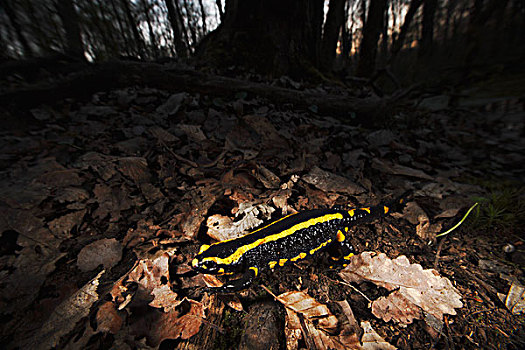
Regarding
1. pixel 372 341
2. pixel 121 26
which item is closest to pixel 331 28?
pixel 121 26

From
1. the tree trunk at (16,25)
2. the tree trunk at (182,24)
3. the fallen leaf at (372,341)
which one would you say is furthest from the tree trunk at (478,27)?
the tree trunk at (16,25)

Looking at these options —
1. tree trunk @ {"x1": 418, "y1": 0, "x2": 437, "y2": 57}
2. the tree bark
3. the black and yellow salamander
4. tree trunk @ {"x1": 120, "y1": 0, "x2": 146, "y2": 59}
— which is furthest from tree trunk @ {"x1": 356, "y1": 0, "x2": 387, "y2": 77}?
the tree bark

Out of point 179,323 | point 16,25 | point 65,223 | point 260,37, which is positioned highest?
point 16,25

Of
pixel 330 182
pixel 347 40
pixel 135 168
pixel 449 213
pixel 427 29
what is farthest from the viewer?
pixel 347 40

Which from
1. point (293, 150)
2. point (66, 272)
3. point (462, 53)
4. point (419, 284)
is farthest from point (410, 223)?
point (462, 53)

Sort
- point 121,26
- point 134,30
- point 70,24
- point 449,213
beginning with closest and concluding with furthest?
point 449,213
point 70,24
point 121,26
point 134,30

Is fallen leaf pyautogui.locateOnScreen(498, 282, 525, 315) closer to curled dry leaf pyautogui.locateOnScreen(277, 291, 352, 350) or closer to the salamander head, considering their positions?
curled dry leaf pyautogui.locateOnScreen(277, 291, 352, 350)

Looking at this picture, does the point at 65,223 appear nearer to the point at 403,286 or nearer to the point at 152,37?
the point at 403,286

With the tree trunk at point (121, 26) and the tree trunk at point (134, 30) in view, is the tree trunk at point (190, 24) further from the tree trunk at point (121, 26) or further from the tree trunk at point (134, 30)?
the tree trunk at point (121, 26)
